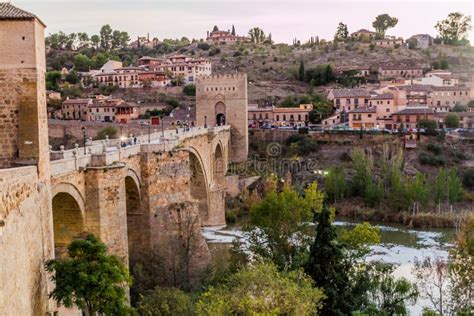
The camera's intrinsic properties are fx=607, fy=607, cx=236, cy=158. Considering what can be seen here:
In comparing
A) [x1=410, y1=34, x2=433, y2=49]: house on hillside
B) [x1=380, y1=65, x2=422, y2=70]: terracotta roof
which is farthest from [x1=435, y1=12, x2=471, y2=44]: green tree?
[x1=380, y1=65, x2=422, y2=70]: terracotta roof

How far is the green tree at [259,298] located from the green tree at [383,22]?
4040 inches

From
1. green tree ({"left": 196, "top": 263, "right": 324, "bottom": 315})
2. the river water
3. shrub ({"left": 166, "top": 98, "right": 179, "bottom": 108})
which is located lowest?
the river water

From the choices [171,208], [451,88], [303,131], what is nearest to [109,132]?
[303,131]

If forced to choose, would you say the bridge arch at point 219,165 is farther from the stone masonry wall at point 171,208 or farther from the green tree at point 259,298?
the green tree at point 259,298

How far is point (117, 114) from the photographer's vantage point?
6044cm

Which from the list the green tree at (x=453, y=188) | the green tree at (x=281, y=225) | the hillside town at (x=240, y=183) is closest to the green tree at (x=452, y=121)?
the hillside town at (x=240, y=183)

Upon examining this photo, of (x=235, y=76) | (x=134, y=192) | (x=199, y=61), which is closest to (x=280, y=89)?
(x=199, y=61)

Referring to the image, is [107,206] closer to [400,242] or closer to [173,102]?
[400,242]

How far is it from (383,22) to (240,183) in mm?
78086

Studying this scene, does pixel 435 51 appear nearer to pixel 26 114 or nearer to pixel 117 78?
pixel 117 78

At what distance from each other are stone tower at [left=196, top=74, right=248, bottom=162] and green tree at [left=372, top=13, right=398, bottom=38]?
71300 mm

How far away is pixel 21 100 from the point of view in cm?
1177

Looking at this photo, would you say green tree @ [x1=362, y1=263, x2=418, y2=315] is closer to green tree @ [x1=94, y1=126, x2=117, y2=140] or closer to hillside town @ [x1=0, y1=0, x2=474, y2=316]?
hillside town @ [x1=0, y1=0, x2=474, y2=316]

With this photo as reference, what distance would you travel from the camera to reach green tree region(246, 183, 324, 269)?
21.6 meters
